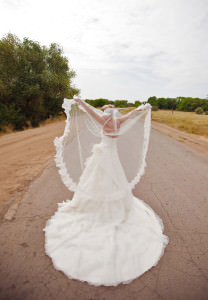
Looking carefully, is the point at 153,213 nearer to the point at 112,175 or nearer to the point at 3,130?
the point at 112,175

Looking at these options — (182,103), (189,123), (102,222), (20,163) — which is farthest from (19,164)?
(182,103)

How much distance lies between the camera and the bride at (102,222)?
8.05 feet

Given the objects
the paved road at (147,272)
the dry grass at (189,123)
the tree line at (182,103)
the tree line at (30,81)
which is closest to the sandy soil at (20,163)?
the paved road at (147,272)

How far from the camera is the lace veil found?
3.41m

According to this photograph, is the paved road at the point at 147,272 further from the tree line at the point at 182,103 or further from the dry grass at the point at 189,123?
the tree line at the point at 182,103

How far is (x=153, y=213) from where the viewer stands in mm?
3729

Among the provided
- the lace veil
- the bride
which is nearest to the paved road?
the bride

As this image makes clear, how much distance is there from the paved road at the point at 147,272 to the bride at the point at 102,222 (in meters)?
0.12

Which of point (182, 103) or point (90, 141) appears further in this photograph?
point (182, 103)

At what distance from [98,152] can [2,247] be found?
2.34 meters

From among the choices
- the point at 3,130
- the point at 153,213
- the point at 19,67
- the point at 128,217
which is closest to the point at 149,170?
the point at 153,213

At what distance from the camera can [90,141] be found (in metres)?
4.17

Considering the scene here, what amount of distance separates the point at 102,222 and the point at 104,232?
191 millimetres

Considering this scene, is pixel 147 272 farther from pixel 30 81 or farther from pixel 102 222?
pixel 30 81
